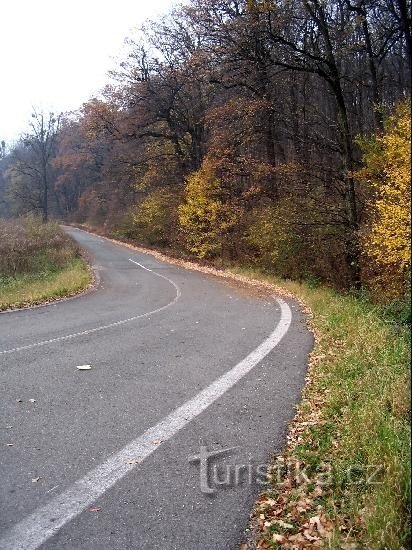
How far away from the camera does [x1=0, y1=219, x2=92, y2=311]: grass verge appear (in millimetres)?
15445

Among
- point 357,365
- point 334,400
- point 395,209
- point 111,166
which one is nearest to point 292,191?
point 395,209

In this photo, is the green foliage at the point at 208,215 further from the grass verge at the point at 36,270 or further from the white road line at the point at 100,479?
the white road line at the point at 100,479

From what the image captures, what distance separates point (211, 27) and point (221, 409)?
1648cm

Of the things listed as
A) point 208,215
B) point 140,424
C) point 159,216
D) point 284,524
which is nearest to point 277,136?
point 208,215

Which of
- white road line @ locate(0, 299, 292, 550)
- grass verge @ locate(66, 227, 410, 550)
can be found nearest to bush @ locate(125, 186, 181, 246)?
grass verge @ locate(66, 227, 410, 550)

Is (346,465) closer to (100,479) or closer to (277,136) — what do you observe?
(100,479)

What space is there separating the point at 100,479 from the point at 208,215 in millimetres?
23692

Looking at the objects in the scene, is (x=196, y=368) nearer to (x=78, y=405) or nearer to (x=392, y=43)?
(x=78, y=405)

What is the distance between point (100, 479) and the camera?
425 cm

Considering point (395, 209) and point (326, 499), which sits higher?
point (395, 209)

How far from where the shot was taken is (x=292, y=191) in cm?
1984

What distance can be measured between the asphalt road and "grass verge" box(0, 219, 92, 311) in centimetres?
385

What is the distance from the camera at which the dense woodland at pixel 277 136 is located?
46.7 feet

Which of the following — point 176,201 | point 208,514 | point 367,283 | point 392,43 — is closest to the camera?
point 208,514
